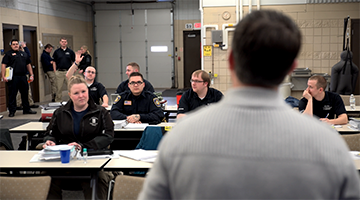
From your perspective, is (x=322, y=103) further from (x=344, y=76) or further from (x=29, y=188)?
(x=29, y=188)

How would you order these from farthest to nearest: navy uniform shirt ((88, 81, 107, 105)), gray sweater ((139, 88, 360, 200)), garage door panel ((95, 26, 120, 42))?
garage door panel ((95, 26, 120, 42))
navy uniform shirt ((88, 81, 107, 105))
gray sweater ((139, 88, 360, 200))

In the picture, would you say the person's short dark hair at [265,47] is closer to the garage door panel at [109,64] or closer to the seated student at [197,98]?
the seated student at [197,98]

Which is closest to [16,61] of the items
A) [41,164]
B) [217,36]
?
[217,36]

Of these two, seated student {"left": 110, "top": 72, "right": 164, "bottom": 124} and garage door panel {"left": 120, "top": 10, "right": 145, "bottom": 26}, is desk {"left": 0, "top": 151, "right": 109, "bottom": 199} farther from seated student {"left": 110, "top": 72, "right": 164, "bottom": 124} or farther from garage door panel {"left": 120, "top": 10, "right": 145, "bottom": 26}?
garage door panel {"left": 120, "top": 10, "right": 145, "bottom": 26}

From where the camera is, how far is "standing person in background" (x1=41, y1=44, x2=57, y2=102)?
11.1 meters

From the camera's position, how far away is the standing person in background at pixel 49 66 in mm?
11055

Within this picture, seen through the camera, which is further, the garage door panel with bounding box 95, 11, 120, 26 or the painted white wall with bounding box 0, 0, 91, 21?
the garage door panel with bounding box 95, 11, 120, 26

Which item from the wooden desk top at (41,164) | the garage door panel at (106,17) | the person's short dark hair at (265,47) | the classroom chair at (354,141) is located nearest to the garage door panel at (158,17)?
the garage door panel at (106,17)

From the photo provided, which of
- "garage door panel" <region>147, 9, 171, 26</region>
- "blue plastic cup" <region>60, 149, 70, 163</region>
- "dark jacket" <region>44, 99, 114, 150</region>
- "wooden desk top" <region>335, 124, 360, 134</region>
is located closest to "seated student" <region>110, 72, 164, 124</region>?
"dark jacket" <region>44, 99, 114, 150</region>

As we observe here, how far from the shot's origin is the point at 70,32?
43.2 feet

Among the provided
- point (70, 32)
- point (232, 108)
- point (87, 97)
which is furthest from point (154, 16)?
point (232, 108)

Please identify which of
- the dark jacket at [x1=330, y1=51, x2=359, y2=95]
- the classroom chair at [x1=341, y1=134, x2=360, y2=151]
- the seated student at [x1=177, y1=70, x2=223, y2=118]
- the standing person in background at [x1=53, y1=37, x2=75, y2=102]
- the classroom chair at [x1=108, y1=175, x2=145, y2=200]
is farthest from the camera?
the standing person in background at [x1=53, y1=37, x2=75, y2=102]

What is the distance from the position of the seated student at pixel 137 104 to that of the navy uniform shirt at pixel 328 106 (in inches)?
73.6

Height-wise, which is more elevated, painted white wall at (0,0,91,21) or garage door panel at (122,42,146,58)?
painted white wall at (0,0,91,21)
